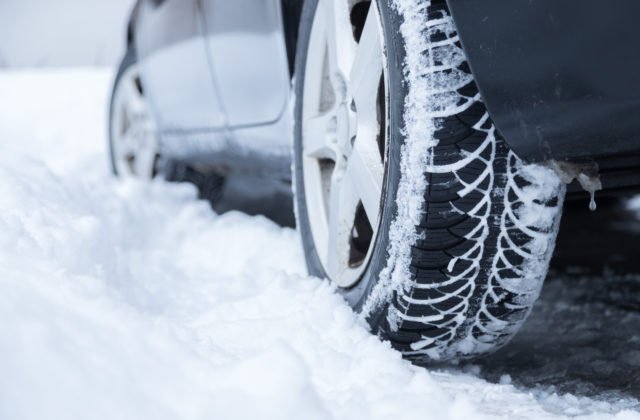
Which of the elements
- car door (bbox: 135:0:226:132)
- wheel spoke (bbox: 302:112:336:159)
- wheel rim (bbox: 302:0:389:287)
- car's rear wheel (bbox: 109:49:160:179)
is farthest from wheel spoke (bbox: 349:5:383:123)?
car's rear wheel (bbox: 109:49:160:179)

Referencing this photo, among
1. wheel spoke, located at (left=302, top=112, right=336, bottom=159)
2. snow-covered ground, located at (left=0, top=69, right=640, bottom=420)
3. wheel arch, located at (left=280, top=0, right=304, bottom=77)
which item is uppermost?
wheel arch, located at (left=280, top=0, right=304, bottom=77)

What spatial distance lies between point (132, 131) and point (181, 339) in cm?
237

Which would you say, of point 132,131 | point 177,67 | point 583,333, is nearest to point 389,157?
point 583,333

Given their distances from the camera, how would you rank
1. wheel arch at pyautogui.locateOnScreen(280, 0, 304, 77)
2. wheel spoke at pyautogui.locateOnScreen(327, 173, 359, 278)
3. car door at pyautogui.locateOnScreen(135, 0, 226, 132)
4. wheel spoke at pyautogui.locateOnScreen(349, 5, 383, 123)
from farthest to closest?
car door at pyautogui.locateOnScreen(135, 0, 226, 132)
wheel arch at pyautogui.locateOnScreen(280, 0, 304, 77)
wheel spoke at pyautogui.locateOnScreen(327, 173, 359, 278)
wheel spoke at pyautogui.locateOnScreen(349, 5, 383, 123)

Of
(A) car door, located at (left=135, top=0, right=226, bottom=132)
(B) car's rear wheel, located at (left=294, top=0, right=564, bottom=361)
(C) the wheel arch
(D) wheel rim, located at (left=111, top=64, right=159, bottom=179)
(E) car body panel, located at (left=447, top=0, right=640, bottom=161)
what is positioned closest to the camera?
(E) car body panel, located at (left=447, top=0, right=640, bottom=161)

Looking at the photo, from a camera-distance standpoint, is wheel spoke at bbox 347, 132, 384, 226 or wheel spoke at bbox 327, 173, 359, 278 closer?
wheel spoke at bbox 347, 132, 384, 226

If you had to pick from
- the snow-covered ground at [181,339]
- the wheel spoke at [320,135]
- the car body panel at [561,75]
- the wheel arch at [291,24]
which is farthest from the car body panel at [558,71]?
the wheel arch at [291,24]

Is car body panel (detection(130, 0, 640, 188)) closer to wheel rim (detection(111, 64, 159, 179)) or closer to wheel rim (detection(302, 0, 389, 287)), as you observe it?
wheel rim (detection(302, 0, 389, 287))

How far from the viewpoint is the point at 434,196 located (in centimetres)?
100

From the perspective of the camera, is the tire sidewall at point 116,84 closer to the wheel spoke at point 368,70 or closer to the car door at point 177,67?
the car door at point 177,67

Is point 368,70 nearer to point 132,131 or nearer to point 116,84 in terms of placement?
point 132,131

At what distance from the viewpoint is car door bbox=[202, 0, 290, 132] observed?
5.53 feet

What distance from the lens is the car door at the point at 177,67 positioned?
2156mm

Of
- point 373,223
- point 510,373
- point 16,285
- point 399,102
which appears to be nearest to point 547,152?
point 399,102
